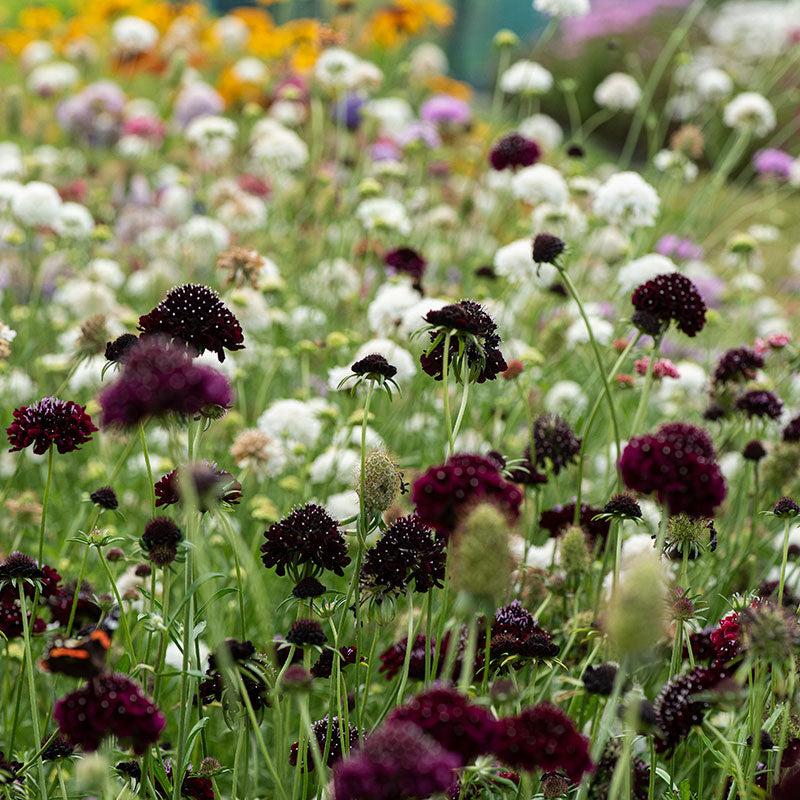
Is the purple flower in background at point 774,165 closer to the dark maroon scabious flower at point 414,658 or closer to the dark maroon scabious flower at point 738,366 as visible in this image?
the dark maroon scabious flower at point 738,366

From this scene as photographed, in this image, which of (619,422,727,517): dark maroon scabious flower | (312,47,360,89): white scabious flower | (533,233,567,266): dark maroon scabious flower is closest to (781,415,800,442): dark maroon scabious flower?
(533,233,567,266): dark maroon scabious flower

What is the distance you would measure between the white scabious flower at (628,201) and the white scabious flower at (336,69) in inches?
75.3

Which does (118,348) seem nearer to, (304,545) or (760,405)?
(304,545)

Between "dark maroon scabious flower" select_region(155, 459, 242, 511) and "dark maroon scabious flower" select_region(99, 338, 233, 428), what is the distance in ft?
0.30

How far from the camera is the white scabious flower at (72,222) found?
390 centimetres

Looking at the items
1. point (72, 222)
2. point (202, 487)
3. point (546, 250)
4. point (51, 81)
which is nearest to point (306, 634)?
point (202, 487)

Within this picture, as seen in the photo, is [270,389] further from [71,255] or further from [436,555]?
[436,555]

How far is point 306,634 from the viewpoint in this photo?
62.9 inches

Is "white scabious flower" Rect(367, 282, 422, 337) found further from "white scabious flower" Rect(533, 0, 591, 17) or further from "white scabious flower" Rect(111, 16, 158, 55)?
"white scabious flower" Rect(111, 16, 158, 55)

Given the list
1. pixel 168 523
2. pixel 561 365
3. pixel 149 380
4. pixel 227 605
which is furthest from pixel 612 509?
pixel 561 365

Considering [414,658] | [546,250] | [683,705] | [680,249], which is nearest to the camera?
[683,705]

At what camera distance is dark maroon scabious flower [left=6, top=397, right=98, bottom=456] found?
1944 mm

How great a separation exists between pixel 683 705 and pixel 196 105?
18.9 feet

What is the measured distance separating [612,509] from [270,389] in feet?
8.41
